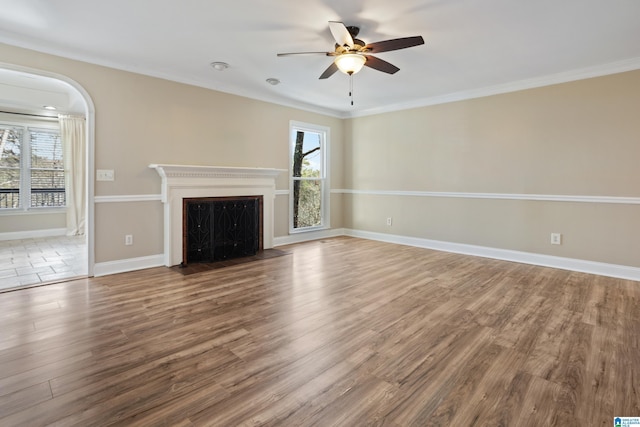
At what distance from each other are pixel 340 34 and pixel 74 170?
646cm

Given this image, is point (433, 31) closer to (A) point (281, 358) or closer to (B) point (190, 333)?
(A) point (281, 358)

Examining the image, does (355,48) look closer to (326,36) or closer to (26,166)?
(326,36)

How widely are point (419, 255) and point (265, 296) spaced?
110 inches

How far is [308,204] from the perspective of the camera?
20.9 ft

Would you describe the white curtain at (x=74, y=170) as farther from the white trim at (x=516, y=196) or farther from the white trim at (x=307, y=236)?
the white trim at (x=516, y=196)

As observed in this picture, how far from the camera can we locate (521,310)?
287cm

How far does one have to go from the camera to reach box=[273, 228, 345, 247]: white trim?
5.76 meters

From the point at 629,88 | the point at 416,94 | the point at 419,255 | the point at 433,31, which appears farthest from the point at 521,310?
the point at 416,94

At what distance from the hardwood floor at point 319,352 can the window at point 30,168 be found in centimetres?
418

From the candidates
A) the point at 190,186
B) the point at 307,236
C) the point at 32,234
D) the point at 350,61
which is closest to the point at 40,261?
the point at 190,186

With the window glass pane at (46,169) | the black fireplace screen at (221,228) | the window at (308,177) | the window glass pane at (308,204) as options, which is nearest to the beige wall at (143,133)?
the black fireplace screen at (221,228)

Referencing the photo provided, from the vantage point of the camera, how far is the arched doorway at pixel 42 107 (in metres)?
3.56

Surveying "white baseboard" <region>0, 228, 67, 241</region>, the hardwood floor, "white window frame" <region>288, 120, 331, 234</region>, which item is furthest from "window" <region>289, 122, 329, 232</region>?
"white baseboard" <region>0, 228, 67, 241</region>

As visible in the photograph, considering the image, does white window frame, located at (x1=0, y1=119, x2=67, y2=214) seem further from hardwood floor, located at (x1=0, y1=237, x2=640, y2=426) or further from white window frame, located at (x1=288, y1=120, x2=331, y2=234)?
white window frame, located at (x1=288, y1=120, x2=331, y2=234)
